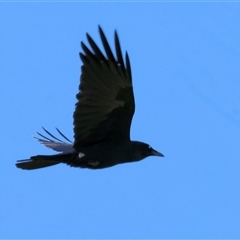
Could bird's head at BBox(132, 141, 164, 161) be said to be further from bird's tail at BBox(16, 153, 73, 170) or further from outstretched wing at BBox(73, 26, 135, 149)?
bird's tail at BBox(16, 153, 73, 170)

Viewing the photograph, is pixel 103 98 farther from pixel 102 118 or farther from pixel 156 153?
pixel 156 153

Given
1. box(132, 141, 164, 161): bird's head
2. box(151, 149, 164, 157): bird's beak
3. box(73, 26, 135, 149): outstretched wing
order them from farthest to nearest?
box(151, 149, 164, 157): bird's beak, box(132, 141, 164, 161): bird's head, box(73, 26, 135, 149): outstretched wing

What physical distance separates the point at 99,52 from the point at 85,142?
1489 mm

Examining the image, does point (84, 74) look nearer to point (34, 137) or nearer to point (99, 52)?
point (99, 52)

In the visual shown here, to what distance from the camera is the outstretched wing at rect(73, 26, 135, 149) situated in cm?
1359

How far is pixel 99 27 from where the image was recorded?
→ 13.4 meters

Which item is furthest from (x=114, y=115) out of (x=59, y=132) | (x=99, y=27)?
(x=59, y=132)

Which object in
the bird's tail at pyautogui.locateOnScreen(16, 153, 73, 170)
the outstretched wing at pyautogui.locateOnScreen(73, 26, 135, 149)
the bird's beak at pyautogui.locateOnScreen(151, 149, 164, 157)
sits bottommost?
the bird's tail at pyautogui.locateOnScreen(16, 153, 73, 170)

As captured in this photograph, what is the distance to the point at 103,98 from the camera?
1402 cm

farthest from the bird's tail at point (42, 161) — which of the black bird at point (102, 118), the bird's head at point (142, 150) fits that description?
the bird's head at point (142, 150)

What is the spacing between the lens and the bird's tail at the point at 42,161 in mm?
14133

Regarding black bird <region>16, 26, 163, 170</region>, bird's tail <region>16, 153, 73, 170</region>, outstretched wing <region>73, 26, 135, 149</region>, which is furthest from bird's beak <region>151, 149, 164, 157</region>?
bird's tail <region>16, 153, 73, 170</region>

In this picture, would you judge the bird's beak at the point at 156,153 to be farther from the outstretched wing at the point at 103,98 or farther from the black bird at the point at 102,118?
the outstretched wing at the point at 103,98

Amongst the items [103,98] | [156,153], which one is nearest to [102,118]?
[103,98]
